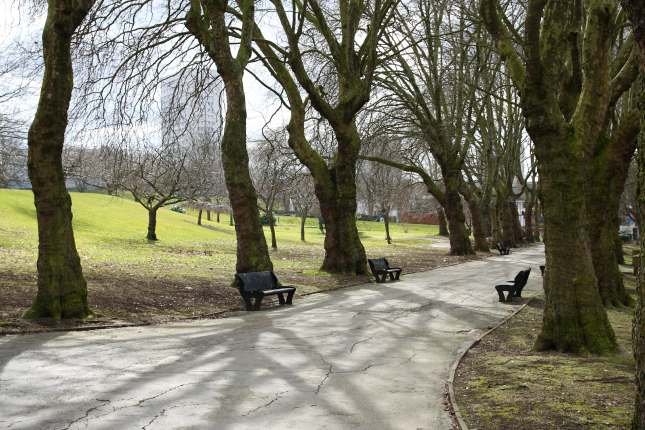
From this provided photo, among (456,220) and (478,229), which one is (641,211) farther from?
(478,229)

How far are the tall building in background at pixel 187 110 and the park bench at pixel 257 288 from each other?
544 centimetres

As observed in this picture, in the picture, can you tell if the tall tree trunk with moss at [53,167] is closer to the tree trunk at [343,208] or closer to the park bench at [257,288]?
the park bench at [257,288]

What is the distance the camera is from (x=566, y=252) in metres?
8.48

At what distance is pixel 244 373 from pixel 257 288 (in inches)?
249

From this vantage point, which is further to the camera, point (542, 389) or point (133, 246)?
point (133, 246)

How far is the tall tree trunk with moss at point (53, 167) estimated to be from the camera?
32.6ft

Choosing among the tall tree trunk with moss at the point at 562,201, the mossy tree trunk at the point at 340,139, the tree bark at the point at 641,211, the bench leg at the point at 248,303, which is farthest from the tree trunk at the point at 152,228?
the tree bark at the point at 641,211

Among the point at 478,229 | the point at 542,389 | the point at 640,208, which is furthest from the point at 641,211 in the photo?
the point at 478,229

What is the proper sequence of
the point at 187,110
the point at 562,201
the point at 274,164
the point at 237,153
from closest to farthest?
the point at 562,201 < the point at 237,153 < the point at 187,110 < the point at 274,164

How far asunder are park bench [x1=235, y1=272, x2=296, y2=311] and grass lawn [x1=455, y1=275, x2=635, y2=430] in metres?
5.16

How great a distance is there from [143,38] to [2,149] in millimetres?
19047

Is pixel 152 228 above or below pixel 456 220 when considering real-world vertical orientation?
below

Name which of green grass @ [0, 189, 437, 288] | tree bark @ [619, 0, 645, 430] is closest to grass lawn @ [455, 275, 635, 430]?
tree bark @ [619, 0, 645, 430]

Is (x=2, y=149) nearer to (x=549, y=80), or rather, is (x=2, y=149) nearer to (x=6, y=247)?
(x=6, y=247)
